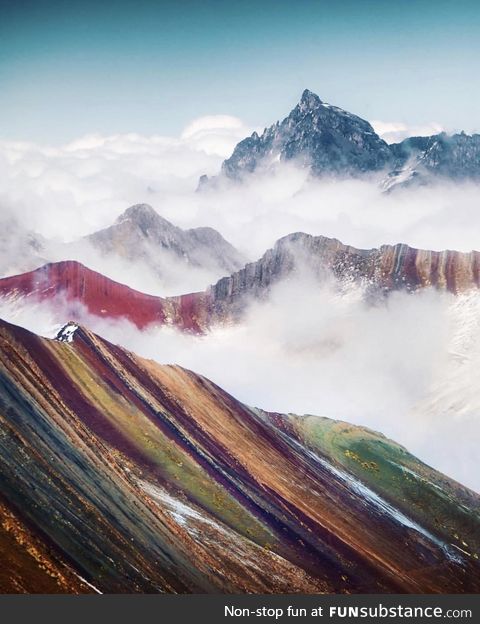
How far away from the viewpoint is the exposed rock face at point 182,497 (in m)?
48.0

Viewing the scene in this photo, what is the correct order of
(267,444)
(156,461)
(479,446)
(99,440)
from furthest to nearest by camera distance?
(479,446)
(267,444)
(156,461)
(99,440)

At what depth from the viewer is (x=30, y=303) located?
643ft

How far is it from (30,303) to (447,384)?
10051cm

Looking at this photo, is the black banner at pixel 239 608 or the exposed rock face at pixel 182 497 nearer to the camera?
the black banner at pixel 239 608

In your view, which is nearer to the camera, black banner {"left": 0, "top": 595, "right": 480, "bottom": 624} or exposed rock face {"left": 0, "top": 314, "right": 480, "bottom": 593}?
black banner {"left": 0, "top": 595, "right": 480, "bottom": 624}

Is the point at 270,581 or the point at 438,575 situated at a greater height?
the point at 270,581

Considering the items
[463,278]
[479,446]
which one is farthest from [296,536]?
[463,278]

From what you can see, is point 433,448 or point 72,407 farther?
point 433,448

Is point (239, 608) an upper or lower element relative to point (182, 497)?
lower

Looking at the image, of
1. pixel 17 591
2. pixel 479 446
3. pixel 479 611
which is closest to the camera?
pixel 17 591

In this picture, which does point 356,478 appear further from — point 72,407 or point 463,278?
point 463,278

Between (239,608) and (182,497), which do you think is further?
(182,497)

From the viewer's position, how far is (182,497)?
217 feet

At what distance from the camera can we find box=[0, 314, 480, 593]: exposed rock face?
48.0 meters
